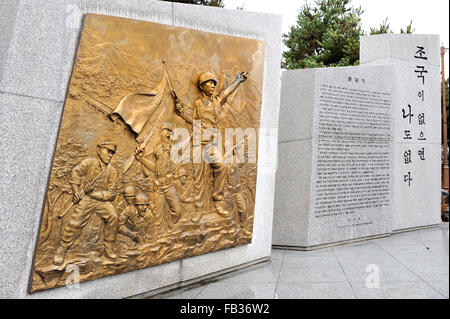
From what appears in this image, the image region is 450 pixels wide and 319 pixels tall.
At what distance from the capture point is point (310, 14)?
1919 cm

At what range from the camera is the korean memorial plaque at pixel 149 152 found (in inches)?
119

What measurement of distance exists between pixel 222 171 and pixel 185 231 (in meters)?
1.02

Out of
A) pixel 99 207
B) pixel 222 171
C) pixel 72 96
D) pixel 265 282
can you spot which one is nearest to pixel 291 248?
pixel 265 282

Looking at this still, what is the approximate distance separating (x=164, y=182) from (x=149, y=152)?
44 centimetres

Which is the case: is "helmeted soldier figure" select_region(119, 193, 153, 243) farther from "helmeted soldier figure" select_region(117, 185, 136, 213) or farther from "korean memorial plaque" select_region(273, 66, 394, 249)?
"korean memorial plaque" select_region(273, 66, 394, 249)

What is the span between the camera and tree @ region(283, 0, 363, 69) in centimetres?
1686

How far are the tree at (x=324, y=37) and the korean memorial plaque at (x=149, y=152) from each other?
14.1 m

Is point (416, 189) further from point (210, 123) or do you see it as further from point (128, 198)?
point (128, 198)

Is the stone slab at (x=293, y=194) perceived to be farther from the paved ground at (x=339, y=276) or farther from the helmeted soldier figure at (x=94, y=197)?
the helmeted soldier figure at (x=94, y=197)

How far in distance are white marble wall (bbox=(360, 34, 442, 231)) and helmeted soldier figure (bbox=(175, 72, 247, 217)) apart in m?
4.99

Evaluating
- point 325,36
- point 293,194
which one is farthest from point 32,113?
point 325,36

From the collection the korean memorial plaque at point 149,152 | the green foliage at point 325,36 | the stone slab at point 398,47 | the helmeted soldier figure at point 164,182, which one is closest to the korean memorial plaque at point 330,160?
the stone slab at point 398,47

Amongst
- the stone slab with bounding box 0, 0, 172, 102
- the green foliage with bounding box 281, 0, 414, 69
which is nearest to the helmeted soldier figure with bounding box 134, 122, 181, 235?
the stone slab with bounding box 0, 0, 172, 102

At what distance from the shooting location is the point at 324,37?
17.4 m
